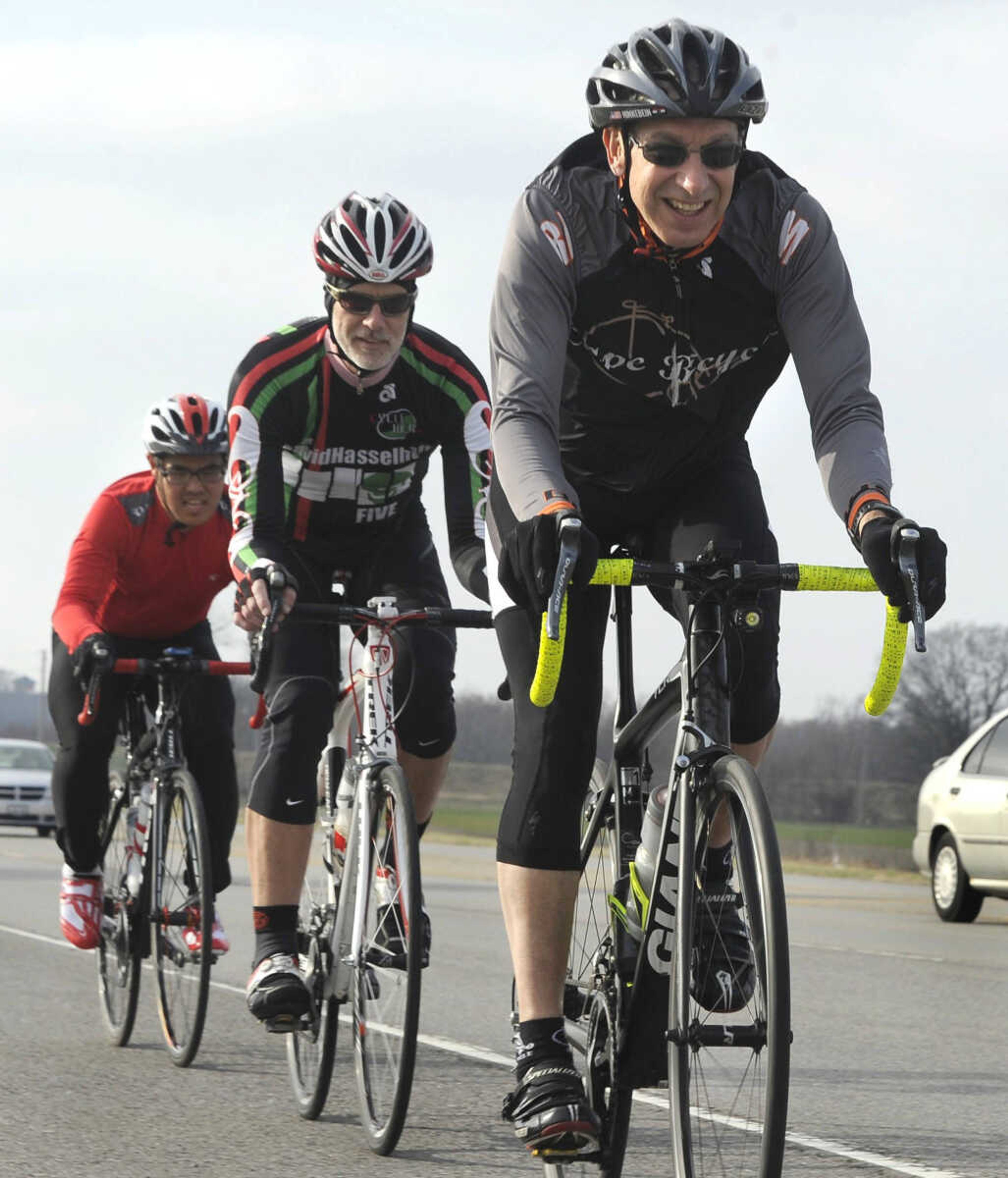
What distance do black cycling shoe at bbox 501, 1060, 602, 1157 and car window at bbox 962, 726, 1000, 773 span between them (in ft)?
37.1

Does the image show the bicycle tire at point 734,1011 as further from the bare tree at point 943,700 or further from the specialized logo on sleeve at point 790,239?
the bare tree at point 943,700

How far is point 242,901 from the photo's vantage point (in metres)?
15.4

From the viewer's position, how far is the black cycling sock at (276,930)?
18.5 ft

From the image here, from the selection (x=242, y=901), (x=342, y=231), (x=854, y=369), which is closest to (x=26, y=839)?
(x=242, y=901)

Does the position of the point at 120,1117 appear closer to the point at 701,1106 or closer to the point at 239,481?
the point at 239,481

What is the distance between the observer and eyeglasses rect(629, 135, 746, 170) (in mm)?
3879

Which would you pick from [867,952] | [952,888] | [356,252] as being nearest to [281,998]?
[356,252]

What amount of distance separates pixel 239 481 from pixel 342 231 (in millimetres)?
748

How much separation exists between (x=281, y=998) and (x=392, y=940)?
0.48 m

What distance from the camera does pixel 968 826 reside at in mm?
14211

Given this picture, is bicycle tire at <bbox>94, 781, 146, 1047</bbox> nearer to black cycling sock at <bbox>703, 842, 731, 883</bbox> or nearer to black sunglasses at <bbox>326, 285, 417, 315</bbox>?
black sunglasses at <bbox>326, 285, 417, 315</bbox>

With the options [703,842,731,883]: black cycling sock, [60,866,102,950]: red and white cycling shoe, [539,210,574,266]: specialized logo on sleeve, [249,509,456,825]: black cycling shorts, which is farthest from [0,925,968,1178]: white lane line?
[539,210,574,266]: specialized logo on sleeve

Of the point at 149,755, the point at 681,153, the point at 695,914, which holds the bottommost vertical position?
the point at 695,914

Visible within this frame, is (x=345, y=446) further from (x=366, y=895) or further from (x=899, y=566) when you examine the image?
(x=899, y=566)
